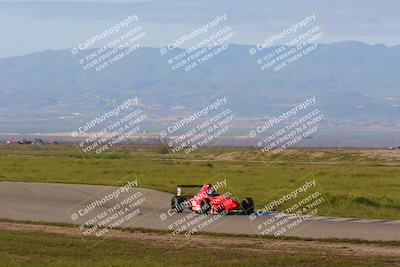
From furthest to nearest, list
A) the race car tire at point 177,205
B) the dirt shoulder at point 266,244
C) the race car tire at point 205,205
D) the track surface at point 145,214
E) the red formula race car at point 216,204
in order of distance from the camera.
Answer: the race car tire at point 177,205 → the race car tire at point 205,205 → the red formula race car at point 216,204 → the track surface at point 145,214 → the dirt shoulder at point 266,244

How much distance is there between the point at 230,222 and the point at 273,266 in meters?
10.4

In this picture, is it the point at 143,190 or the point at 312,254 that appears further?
the point at 143,190

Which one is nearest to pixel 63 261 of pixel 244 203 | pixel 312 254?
pixel 312 254

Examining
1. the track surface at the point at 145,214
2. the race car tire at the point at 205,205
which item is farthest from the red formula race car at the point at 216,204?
the track surface at the point at 145,214

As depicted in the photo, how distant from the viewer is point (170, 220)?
1265 inches

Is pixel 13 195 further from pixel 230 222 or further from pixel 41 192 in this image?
pixel 230 222

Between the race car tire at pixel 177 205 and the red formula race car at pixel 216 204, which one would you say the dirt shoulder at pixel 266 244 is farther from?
the race car tire at pixel 177 205

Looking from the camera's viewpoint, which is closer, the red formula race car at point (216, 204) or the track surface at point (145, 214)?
the track surface at point (145, 214)

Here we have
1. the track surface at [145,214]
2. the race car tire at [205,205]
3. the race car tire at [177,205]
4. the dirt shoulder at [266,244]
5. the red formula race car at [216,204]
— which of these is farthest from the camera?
the race car tire at [177,205]

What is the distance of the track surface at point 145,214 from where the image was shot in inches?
1147

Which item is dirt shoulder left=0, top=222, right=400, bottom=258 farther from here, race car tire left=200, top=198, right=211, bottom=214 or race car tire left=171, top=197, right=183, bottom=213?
race car tire left=171, top=197, right=183, bottom=213

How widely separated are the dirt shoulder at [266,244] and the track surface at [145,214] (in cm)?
164

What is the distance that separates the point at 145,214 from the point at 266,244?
31.0ft

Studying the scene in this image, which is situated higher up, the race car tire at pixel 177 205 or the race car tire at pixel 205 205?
the race car tire at pixel 177 205
